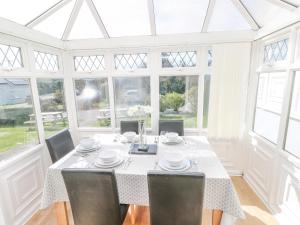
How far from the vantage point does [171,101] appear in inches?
128

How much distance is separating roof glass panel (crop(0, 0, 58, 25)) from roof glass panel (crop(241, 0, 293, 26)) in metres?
2.57

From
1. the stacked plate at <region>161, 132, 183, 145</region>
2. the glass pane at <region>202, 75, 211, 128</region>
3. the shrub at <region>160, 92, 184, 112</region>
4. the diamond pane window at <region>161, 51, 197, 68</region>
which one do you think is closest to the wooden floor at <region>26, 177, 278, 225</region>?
the stacked plate at <region>161, 132, 183, 145</region>

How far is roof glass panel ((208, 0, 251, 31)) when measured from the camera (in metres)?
2.39

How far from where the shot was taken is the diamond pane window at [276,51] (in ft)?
7.09

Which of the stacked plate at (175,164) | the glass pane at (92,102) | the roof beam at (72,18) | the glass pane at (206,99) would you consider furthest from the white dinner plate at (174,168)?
the roof beam at (72,18)

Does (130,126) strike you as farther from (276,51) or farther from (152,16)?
(276,51)

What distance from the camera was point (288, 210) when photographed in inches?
76.9

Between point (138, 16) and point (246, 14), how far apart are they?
153 centimetres

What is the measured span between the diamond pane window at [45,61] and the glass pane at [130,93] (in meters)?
1.07

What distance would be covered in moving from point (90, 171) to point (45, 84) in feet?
6.77

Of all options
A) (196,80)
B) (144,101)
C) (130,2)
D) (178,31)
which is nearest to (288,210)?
(196,80)

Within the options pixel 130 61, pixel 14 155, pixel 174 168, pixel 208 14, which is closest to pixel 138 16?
pixel 130 61

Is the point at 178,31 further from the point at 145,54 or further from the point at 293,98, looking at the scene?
the point at 293,98

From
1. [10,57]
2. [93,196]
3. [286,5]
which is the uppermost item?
[286,5]
